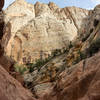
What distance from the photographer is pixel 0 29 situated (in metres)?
22.8

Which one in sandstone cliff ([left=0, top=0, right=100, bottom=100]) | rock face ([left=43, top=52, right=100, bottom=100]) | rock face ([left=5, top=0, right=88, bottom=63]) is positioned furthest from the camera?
rock face ([left=5, top=0, right=88, bottom=63])

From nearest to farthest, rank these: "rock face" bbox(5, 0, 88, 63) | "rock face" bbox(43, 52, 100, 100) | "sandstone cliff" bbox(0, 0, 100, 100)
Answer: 1. "rock face" bbox(43, 52, 100, 100)
2. "sandstone cliff" bbox(0, 0, 100, 100)
3. "rock face" bbox(5, 0, 88, 63)

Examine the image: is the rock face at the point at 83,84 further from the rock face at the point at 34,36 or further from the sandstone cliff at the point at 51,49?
the rock face at the point at 34,36

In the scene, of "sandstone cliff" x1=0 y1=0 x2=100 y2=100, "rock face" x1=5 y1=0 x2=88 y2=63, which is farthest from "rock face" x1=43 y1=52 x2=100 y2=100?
"rock face" x1=5 y1=0 x2=88 y2=63

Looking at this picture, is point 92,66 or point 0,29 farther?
point 0,29

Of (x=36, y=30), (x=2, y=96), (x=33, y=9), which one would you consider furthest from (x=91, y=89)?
A: (x=33, y=9)

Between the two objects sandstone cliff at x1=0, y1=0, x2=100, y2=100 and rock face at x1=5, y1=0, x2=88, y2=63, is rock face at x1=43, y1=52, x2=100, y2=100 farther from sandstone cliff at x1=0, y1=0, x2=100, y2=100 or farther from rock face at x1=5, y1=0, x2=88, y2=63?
rock face at x1=5, y1=0, x2=88, y2=63

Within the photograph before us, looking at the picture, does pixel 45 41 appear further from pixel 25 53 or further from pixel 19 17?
pixel 19 17

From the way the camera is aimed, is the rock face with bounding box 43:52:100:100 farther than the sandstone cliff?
No

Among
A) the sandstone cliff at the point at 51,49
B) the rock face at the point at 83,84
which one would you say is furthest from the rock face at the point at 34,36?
the rock face at the point at 83,84

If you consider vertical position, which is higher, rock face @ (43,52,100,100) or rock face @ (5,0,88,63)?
rock face @ (43,52,100,100)

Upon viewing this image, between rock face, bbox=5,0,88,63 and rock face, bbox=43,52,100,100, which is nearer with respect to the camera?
rock face, bbox=43,52,100,100

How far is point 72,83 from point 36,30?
165ft

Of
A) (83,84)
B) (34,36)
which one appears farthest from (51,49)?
(83,84)
